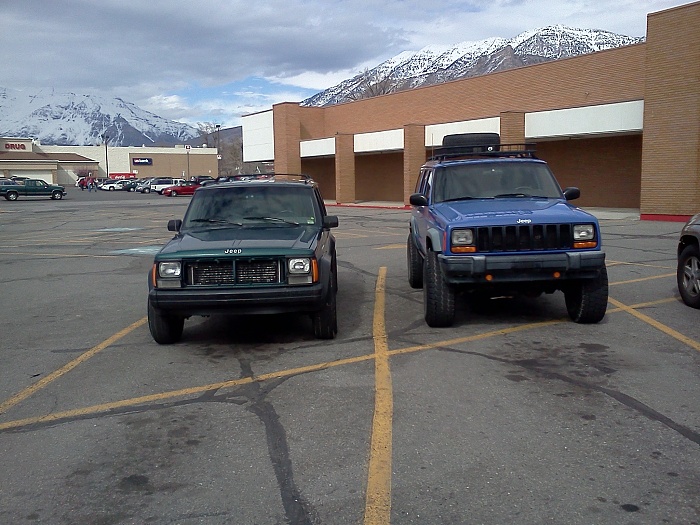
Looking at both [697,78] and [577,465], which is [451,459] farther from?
[697,78]

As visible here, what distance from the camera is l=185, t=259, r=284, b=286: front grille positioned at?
22.5 feet

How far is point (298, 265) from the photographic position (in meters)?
6.86

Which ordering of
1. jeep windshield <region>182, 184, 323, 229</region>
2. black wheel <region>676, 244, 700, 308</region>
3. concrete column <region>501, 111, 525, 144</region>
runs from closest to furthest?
jeep windshield <region>182, 184, 323, 229</region>, black wheel <region>676, 244, 700, 308</region>, concrete column <region>501, 111, 525, 144</region>

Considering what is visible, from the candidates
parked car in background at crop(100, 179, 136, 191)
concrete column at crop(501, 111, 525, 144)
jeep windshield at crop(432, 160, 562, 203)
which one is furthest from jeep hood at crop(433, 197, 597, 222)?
parked car in background at crop(100, 179, 136, 191)

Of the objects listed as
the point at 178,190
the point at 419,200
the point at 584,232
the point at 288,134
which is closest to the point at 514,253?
the point at 584,232

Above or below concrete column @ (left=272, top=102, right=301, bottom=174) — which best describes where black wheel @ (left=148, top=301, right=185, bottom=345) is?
below

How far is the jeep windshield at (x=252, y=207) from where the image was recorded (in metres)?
8.16

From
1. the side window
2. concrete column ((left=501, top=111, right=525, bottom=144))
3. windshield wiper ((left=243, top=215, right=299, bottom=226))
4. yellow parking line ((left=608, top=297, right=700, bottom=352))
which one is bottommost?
yellow parking line ((left=608, top=297, right=700, bottom=352))

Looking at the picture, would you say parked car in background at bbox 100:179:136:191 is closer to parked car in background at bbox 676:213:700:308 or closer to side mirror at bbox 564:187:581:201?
side mirror at bbox 564:187:581:201

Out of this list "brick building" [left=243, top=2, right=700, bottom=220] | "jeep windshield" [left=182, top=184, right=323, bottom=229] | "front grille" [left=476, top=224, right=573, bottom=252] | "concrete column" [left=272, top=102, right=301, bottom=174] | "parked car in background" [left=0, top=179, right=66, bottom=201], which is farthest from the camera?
"parked car in background" [left=0, top=179, right=66, bottom=201]

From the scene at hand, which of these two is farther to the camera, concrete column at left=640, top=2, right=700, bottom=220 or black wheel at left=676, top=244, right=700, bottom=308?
concrete column at left=640, top=2, right=700, bottom=220

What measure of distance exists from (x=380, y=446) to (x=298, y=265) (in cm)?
266

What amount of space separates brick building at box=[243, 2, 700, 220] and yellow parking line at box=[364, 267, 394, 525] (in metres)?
20.7

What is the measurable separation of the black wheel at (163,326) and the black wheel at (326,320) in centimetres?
147
